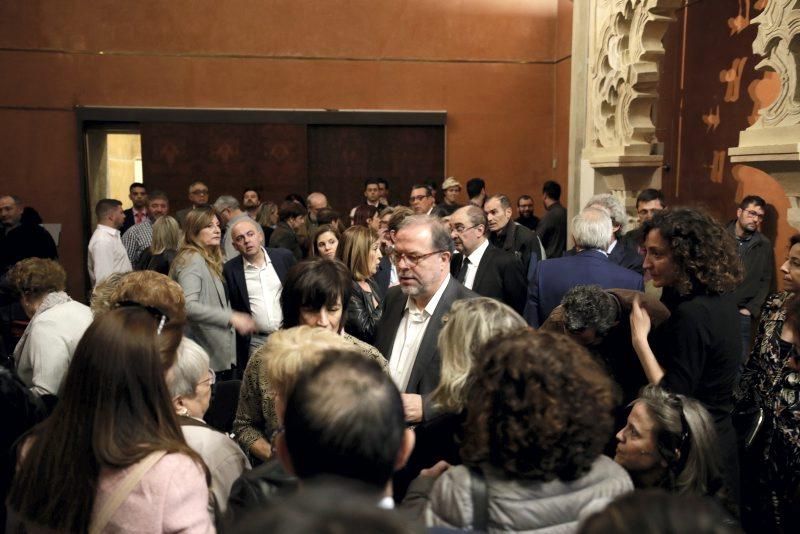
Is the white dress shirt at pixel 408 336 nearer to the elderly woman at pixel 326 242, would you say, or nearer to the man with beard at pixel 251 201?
the elderly woman at pixel 326 242

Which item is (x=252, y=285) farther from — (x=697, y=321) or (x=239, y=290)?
(x=697, y=321)

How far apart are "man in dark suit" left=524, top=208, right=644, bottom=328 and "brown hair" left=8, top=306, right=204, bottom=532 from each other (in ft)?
8.14

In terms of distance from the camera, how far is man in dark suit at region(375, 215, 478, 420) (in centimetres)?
297

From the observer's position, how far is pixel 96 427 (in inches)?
63.2

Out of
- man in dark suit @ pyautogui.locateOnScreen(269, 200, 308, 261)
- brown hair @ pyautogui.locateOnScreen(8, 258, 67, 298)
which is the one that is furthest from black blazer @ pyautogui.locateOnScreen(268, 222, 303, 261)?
brown hair @ pyautogui.locateOnScreen(8, 258, 67, 298)

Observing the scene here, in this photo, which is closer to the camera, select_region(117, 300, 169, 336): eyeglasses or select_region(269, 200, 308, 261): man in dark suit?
select_region(117, 300, 169, 336): eyeglasses

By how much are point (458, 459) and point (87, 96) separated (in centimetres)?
852

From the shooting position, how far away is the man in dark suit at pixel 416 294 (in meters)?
2.97

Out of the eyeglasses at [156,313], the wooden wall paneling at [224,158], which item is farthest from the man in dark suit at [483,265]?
the wooden wall paneling at [224,158]

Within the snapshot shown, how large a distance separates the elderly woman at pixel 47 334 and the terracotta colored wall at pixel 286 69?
6.55 m

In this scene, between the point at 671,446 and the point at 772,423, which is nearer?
the point at 671,446

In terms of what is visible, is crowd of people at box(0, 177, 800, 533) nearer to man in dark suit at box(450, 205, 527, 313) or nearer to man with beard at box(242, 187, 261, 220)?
man in dark suit at box(450, 205, 527, 313)

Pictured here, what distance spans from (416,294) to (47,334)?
4.98 ft

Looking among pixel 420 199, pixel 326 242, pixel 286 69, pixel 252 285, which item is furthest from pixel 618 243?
pixel 286 69
